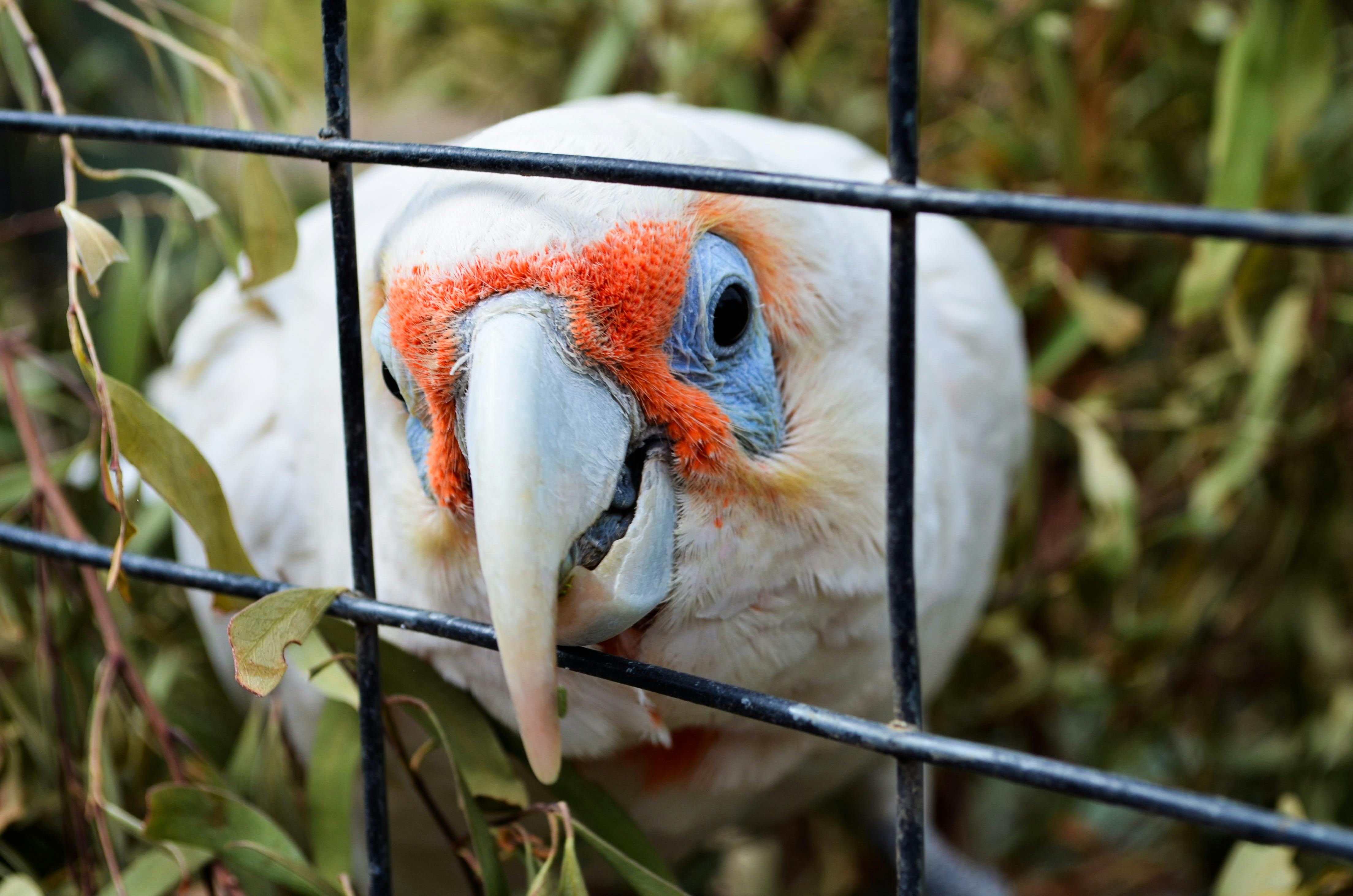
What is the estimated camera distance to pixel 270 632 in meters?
0.65

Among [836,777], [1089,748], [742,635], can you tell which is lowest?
[1089,748]

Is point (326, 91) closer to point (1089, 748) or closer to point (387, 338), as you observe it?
point (387, 338)

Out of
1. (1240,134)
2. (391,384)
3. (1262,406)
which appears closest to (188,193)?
(391,384)

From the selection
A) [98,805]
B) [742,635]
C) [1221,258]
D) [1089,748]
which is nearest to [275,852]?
[98,805]

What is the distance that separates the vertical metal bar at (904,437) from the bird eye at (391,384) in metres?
0.33

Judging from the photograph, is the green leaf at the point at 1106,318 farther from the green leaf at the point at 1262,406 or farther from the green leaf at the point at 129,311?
the green leaf at the point at 129,311

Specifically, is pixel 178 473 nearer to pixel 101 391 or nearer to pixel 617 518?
pixel 101 391

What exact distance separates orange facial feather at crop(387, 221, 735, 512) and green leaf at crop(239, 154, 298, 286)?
0.67 ft

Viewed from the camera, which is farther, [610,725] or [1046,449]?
[1046,449]

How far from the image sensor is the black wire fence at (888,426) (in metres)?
0.48

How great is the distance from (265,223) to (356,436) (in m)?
0.26

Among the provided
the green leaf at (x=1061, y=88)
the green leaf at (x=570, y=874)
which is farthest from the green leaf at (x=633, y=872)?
the green leaf at (x=1061, y=88)

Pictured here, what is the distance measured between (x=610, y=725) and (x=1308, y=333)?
0.98 meters

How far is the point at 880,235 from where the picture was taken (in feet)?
3.35
